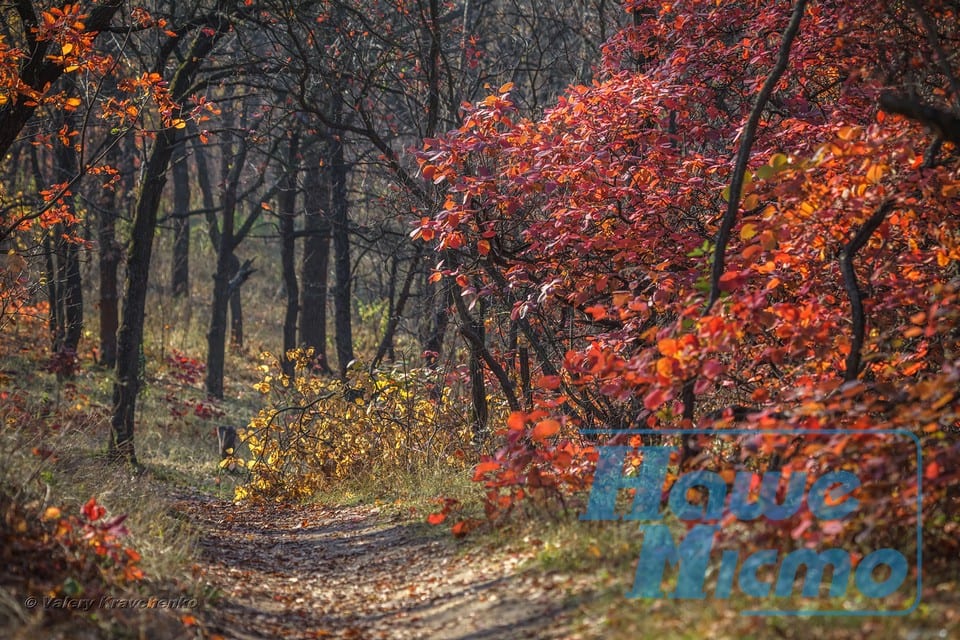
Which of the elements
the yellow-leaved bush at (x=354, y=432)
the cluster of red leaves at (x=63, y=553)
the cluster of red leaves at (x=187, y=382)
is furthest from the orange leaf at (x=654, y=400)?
the cluster of red leaves at (x=187, y=382)

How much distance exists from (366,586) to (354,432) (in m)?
3.73

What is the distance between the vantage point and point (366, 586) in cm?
599

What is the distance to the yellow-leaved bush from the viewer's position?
9.34 m

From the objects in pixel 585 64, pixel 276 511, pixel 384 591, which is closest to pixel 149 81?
pixel 276 511

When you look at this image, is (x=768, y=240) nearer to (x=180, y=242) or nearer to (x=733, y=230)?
(x=733, y=230)

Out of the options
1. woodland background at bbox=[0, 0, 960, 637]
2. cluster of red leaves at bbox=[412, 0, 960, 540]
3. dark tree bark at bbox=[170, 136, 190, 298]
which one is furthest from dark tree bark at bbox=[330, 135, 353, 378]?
dark tree bark at bbox=[170, 136, 190, 298]

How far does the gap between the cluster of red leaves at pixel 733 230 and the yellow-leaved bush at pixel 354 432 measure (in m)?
1.46

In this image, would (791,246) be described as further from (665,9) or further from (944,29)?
(665,9)

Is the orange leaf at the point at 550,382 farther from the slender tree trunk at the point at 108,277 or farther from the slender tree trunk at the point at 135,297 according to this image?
the slender tree trunk at the point at 108,277

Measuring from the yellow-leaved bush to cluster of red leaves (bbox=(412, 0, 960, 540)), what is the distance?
57.6 inches

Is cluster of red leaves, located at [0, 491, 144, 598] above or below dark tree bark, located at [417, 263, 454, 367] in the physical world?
below

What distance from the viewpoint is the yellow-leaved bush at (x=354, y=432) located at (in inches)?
368

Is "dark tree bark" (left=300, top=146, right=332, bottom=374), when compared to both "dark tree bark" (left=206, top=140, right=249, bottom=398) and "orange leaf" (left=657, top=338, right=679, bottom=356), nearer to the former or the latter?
"dark tree bark" (left=206, top=140, right=249, bottom=398)

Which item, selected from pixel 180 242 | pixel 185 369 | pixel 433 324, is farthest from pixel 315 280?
pixel 180 242
